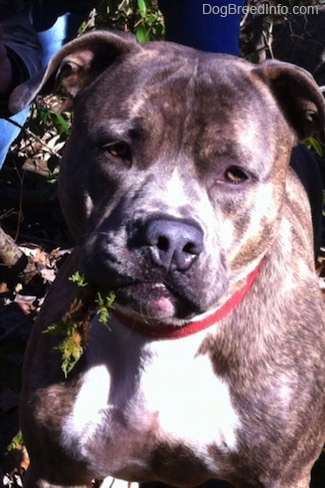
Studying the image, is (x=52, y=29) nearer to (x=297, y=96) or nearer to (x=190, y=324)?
(x=297, y=96)

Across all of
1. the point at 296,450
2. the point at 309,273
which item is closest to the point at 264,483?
the point at 296,450

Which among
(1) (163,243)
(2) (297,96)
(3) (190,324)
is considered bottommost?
(3) (190,324)

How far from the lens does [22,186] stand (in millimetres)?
5758

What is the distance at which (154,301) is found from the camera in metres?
3.00

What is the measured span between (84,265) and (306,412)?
874 millimetres

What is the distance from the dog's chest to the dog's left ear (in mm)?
768

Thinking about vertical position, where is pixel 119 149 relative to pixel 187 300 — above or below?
above

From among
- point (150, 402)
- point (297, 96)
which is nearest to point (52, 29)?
point (297, 96)

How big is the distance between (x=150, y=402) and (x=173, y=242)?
0.73m

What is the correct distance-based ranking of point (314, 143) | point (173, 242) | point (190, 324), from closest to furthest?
1. point (173, 242)
2. point (190, 324)
3. point (314, 143)

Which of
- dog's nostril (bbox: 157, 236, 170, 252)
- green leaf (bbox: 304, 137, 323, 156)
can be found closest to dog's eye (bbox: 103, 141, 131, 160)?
dog's nostril (bbox: 157, 236, 170, 252)

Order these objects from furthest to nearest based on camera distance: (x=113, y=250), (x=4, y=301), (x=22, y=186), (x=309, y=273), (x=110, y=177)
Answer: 1. (x=22, y=186)
2. (x=4, y=301)
3. (x=309, y=273)
4. (x=110, y=177)
5. (x=113, y=250)

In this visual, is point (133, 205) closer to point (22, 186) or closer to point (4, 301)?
point (4, 301)

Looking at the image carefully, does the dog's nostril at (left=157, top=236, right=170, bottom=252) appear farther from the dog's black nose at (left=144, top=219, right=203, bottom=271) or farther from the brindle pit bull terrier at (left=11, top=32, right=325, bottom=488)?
the brindle pit bull terrier at (left=11, top=32, right=325, bottom=488)
